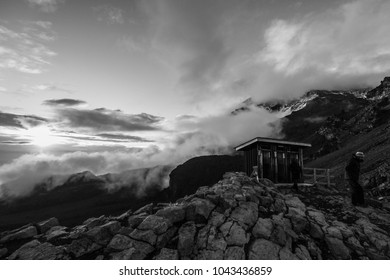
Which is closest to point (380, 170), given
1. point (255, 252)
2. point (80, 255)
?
point (255, 252)

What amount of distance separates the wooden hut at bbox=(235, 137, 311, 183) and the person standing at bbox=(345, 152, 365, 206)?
23.9ft

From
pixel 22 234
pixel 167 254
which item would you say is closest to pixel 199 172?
pixel 22 234

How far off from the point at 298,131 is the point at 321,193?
17705 cm

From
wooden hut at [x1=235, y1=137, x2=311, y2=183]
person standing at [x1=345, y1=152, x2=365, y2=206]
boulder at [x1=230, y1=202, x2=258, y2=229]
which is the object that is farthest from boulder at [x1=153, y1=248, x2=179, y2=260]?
wooden hut at [x1=235, y1=137, x2=311, y2=183]

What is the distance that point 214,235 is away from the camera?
524 inches

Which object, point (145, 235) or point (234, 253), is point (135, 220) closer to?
point (145, 235)

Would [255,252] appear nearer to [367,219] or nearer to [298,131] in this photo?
[367,219]

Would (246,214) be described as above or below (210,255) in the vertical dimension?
above

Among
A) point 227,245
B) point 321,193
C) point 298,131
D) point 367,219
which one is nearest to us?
point 227,245

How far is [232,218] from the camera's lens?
14.6 metres

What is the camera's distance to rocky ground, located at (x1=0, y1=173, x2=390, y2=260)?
1229cm

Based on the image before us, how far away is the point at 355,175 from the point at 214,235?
492 inches

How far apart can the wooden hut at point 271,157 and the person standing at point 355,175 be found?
23.9ft

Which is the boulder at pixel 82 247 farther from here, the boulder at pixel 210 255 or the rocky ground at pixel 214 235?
the boulder at pixel 210 255
